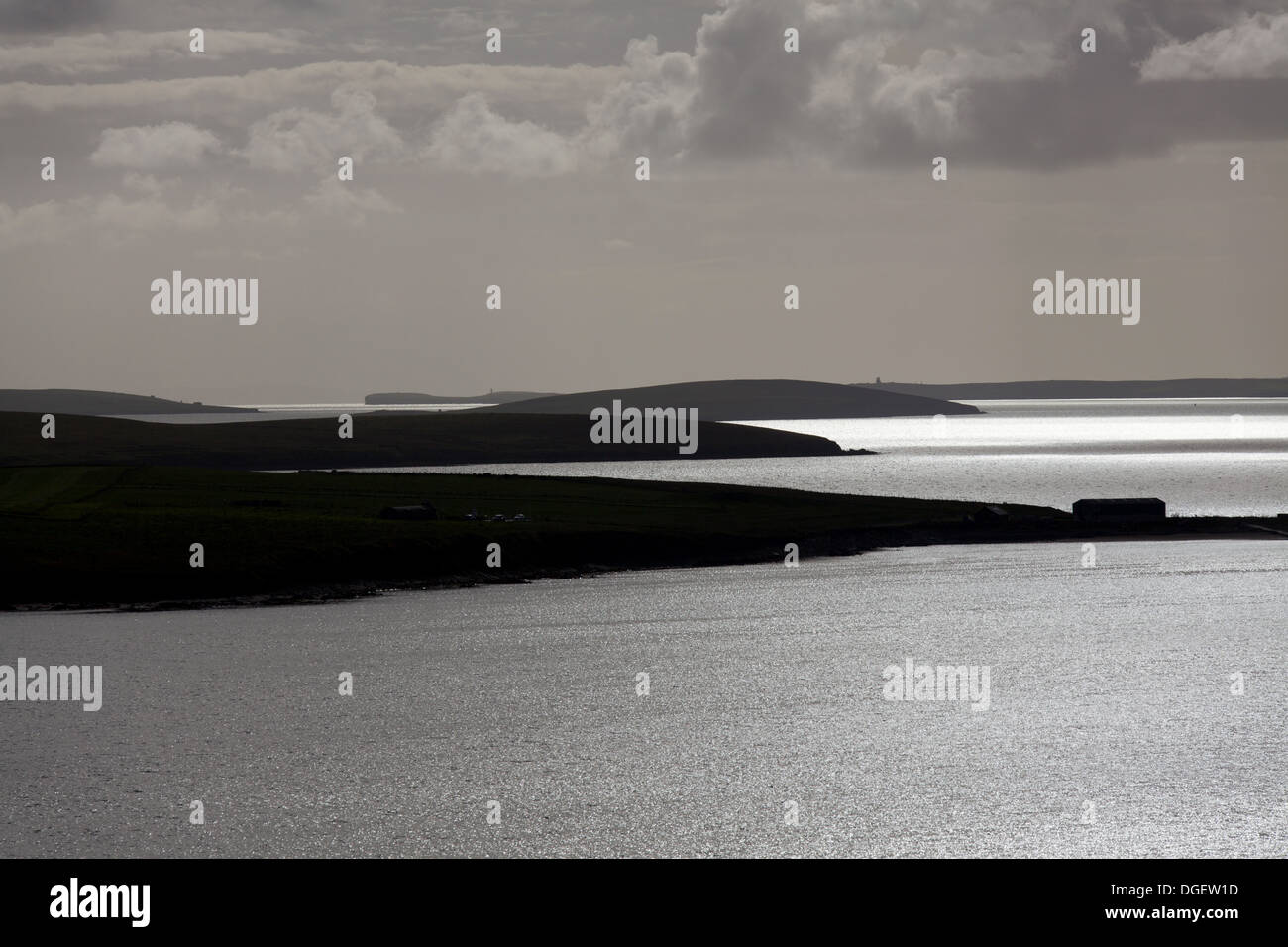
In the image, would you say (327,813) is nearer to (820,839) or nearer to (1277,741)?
(820,839)

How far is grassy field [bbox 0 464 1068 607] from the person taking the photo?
105 metres

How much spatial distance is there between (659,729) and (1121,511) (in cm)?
11084

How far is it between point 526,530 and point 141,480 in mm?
46253

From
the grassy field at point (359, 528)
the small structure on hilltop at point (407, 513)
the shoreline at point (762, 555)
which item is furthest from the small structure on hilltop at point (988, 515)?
the small structure on hilltop at point (407, 513)

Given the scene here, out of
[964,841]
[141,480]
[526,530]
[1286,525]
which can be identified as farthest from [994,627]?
[141,480]

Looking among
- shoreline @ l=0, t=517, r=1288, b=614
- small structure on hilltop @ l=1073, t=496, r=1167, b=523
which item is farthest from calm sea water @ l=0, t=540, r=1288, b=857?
→ small structure on hilltop @ l=1073, t=496, r=1167, b=523

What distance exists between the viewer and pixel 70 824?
148 ft

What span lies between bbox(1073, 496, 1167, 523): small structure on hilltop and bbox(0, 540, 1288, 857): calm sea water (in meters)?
44.9

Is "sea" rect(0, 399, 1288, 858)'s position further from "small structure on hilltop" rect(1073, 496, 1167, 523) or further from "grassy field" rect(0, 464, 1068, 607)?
"small structure on hilltop" rect(1073, 496, 1167, 523)

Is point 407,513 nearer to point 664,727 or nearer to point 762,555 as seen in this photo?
point 762,555

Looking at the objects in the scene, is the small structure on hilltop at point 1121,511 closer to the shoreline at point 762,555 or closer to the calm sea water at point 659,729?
the shoreline at point 762,555

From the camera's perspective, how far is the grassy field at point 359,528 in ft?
343

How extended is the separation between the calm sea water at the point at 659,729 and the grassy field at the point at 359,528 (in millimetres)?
6507

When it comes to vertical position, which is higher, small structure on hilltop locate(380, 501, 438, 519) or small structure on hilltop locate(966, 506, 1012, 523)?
small structure on hilltop locate(380, 501, 438, 519)
